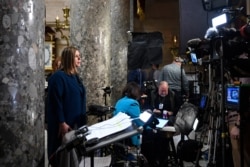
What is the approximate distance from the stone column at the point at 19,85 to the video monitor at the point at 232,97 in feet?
7.52

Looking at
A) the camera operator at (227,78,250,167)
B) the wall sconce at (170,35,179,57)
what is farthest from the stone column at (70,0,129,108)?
the wall sconce at (170,35,179,57)

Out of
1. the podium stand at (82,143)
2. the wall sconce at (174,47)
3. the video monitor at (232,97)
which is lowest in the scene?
the podium stand at (82,143)

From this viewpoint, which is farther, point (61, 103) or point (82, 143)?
point (61, 103)

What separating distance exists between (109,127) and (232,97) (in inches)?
92.5

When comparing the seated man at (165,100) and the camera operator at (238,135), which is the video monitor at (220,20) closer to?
the camera operator at (238,135)

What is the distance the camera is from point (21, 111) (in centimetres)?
219

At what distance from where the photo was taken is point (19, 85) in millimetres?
2184

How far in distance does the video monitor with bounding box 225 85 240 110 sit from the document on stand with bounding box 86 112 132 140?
216 centimetres

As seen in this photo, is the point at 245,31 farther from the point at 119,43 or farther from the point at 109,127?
the point at 119,43

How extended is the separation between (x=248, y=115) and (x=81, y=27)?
3.12 meters

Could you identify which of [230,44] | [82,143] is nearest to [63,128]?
[82,143]

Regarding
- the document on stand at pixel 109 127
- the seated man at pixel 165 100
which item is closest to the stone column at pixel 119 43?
the seated man at pixel 165 100

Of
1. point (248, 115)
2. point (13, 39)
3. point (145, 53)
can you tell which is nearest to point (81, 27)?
point (145, 53)

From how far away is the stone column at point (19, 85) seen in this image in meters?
2.15
